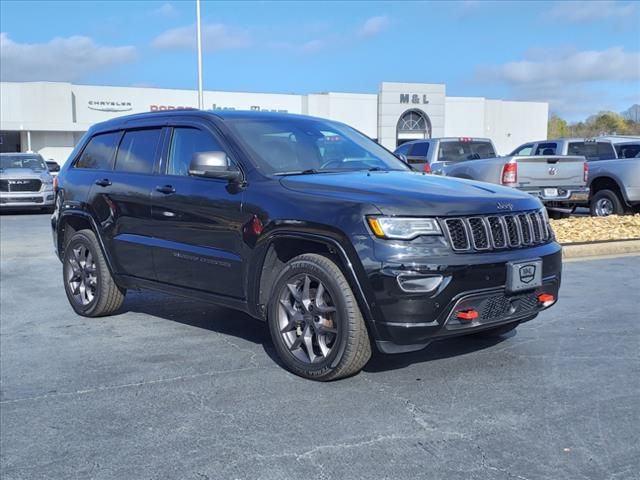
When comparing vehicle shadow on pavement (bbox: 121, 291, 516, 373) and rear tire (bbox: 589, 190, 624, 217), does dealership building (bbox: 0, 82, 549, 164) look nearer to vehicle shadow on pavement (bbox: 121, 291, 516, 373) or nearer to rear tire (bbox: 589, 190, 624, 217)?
rear tire (bbox: 589, 190, 624, 217)

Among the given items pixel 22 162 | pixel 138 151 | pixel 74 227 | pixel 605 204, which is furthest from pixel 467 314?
pixel 22 162

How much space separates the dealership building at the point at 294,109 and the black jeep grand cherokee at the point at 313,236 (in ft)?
147

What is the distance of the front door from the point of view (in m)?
5.12

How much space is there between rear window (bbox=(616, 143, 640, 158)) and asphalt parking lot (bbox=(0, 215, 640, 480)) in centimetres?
1049

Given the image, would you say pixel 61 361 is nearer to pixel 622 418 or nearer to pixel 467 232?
pixel 467 232

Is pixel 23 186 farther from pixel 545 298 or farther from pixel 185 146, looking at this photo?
pixel 545 298

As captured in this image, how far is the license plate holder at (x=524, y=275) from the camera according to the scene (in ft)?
14.6

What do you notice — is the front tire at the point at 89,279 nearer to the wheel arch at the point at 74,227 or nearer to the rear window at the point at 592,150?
the wheel arch at the point at 74,227

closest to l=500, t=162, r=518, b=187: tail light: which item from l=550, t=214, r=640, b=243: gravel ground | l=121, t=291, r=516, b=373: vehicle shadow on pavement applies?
l=550, t=214, r=640, b=243: gravel ground

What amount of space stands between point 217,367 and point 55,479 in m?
1.79

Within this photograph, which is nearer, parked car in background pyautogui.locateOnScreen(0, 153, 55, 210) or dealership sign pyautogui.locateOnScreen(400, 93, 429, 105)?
parked car in background pyautogui.locateOnScreen(0, 153, 55, 210)

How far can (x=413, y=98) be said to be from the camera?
57781 mm

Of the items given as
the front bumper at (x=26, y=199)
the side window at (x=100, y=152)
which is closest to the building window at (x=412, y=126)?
the front bumper at (x=26, y=199)

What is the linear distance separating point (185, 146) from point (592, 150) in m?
13.3
